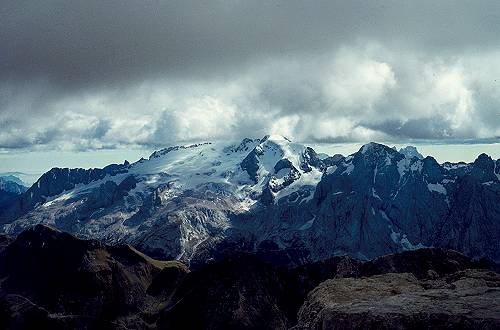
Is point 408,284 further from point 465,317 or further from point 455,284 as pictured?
point 465,317

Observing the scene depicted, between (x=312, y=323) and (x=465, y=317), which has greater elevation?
(x=465, y=317)

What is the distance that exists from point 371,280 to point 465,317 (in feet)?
143

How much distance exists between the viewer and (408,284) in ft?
287

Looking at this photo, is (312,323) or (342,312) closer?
(342,312)

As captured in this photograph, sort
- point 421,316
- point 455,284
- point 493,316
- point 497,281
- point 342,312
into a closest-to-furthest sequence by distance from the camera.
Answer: point 493,316 → point 421,316 → point 342,312 → point 455,284 → point 497,281

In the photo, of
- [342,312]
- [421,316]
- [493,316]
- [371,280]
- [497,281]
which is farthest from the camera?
[371,280]

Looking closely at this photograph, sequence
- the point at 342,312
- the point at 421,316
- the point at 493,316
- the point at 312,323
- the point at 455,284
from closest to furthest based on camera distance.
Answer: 1. the point at 493,316
2. the point at 421,316
3. the point at 342,312
4. the point at 312,323
5. the point at 455,284

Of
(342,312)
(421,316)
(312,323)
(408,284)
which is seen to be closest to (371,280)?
(408,284)

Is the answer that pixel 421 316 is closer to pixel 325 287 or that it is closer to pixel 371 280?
pixel 325 287

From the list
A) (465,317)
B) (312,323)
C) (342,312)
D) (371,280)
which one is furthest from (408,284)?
(465,317)

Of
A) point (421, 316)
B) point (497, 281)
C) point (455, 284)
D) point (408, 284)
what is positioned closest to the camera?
point (421, 316)

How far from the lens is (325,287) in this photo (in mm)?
89312

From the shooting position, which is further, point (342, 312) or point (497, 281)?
point (497, 281)

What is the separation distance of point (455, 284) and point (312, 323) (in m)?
21.9
